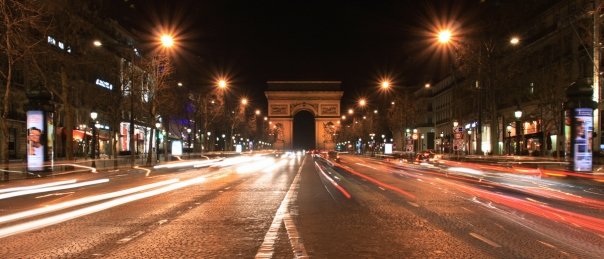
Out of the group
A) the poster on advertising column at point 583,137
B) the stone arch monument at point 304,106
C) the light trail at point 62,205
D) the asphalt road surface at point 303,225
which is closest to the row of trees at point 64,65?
the light trail at point 62,205

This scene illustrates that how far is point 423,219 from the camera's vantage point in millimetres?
12312

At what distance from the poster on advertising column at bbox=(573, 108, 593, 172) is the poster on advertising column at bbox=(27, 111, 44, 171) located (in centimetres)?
2703

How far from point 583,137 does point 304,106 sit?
134 meters

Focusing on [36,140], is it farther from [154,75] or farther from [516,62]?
[516,62]

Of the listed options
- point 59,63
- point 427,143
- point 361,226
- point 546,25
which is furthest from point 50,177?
point 427,143

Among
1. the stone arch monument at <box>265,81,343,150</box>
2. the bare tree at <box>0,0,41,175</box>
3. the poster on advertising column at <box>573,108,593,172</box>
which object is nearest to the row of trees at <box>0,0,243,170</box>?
the bare tree at <box>0,0,41,175</box>

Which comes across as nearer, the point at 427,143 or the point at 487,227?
the point at 487,227

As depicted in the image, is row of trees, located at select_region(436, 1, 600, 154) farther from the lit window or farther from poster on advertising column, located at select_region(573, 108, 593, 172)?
the lit window

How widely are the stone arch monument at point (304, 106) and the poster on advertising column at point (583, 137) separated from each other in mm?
131065

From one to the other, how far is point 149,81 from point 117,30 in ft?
97.7

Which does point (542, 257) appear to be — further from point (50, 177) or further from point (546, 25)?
point (546, 25)

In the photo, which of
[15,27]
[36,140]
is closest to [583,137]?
[36,140]

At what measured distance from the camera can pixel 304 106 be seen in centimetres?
16175

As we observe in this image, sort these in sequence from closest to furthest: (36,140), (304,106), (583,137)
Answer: (583,137)
(36,140)
(304,106)
